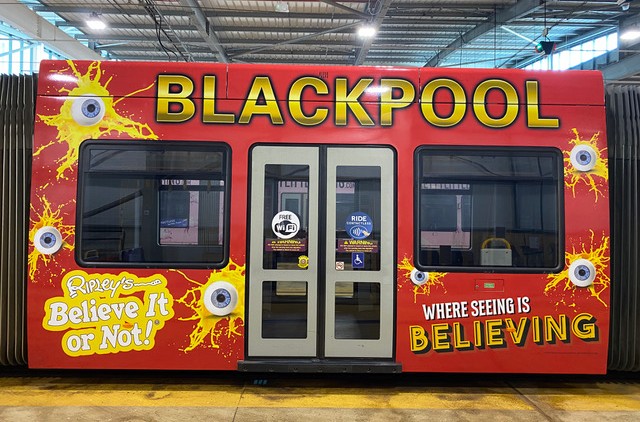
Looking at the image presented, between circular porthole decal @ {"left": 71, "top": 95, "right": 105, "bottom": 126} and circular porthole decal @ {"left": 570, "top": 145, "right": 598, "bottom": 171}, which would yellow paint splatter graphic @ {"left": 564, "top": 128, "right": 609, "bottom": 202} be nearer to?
circular porthole decal @ {"left": 570, "top": 145, "right": 598, "bottom": 171}

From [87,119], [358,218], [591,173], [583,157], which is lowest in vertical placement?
[358,218]

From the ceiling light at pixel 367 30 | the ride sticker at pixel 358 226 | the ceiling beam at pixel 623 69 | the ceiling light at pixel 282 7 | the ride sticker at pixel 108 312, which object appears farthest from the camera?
the ceiling beam at pixel 623 69

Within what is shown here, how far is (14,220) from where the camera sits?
4609mm

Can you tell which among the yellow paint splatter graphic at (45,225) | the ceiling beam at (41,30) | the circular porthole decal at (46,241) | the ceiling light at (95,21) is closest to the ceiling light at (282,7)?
the ceiling light at (95,21)

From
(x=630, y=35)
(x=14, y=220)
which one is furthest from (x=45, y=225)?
(x=630, y=35)

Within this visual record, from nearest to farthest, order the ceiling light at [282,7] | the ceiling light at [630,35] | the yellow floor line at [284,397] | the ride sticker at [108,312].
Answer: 1. the yellow floor line at [284,397]
2. the ride sticker at [108,312]
3. the ceiling light at [282,7]
4. the ceiling light at [630,35]

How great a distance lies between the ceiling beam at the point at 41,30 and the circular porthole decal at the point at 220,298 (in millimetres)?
8399

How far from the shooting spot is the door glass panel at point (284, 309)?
452cm

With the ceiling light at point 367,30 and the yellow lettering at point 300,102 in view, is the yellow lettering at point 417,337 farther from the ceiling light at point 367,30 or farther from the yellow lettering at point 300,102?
the ceiling light at point 367,30

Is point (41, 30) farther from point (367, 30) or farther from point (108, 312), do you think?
point (108, 312)

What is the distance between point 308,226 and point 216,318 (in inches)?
46.6

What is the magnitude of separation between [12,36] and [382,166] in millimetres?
11237

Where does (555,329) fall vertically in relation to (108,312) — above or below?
below

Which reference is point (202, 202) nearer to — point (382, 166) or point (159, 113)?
point (159, 113)
